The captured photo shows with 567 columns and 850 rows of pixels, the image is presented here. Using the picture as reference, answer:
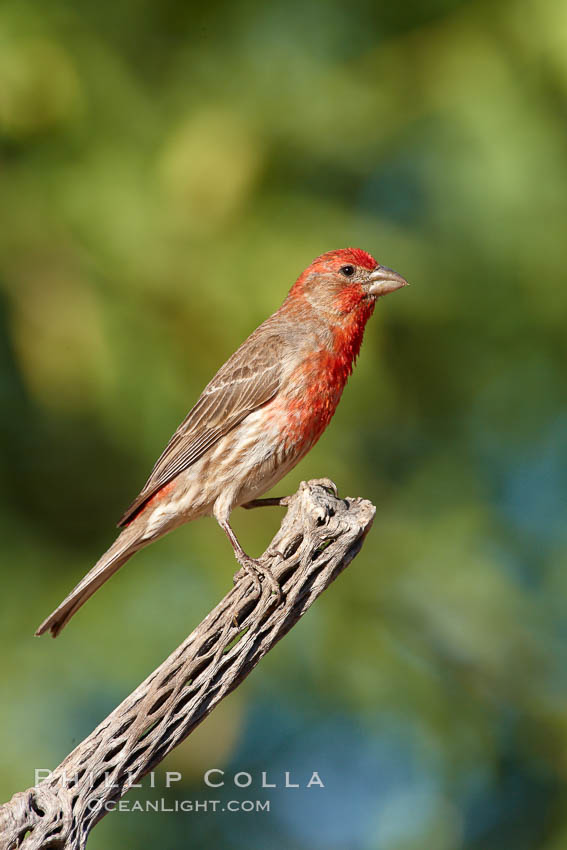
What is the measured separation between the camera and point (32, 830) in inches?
129

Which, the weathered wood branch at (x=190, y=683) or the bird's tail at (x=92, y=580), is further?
the bird's tail at (x=92, y=580)

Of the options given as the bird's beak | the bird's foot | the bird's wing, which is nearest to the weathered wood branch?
the bird's foot

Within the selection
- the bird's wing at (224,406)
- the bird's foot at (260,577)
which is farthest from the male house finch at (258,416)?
the bird's foot at (260,577)

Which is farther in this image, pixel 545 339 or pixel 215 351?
pixel 545 339

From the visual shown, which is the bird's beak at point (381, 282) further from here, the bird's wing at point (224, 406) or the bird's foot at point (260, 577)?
the bird's foot at point (260, 577)

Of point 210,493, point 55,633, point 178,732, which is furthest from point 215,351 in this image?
point 178,732

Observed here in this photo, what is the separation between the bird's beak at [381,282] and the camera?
5238 millimetres

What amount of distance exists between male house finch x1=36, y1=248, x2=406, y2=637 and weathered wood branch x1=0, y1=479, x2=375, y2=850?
1.00 meters

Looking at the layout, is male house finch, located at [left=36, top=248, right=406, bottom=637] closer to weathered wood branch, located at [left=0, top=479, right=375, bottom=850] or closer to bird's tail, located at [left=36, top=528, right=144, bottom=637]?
bird's tail, located at [left=36, top=528, right=144, bottom=637]

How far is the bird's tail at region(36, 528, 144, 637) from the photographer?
4.77m

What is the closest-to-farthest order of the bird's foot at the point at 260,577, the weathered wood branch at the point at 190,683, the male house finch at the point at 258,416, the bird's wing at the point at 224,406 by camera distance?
the weathered wood branch at the point at 190,683 → the bird's foot at the point at 260,577 → the male house finch at the point at 258,416 → the bird's wing at the point at 224,406

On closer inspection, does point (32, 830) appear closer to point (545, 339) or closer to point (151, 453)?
point (151, 453)

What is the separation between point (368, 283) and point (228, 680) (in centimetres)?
236

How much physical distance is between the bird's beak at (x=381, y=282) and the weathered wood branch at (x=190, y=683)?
1.59 metres
